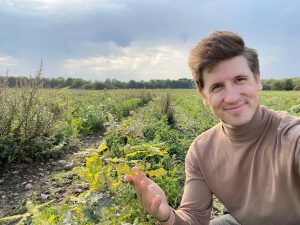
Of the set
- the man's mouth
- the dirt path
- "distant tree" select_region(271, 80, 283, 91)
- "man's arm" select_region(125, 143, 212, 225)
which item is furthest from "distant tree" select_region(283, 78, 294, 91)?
the man's mouth

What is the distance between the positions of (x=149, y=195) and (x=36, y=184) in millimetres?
3360

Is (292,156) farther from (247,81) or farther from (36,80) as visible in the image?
(36,80)

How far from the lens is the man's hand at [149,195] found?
6.98ft

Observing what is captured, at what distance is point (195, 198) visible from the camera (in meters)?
2.77

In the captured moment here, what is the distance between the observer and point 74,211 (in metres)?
1.95

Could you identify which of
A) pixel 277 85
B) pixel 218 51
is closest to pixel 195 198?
pixel 218 51

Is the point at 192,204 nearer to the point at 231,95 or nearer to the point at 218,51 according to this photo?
the point at 231,95

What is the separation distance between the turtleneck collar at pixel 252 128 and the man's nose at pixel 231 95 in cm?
17

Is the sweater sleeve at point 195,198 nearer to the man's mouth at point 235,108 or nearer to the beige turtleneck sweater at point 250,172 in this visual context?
the beige turtleneck sweater at point 250,172

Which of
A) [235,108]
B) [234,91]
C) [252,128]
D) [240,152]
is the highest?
[234,91]

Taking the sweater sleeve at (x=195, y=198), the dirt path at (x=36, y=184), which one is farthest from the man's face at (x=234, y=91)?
the dirt path at (x=36, y=184)

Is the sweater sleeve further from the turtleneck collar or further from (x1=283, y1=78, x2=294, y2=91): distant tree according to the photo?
(x1=283, y1=78, x2=294, y2=91): distant tree

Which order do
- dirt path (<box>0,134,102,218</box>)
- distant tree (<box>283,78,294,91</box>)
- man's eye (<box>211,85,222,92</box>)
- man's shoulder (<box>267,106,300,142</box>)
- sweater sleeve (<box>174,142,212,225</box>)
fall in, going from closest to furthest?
man's shoulder (<box>267,106,300,142</box>), man's eye (<box>211,85,222,92</box>), sweater sleeve (<box>174,142,212,225</box>), dirt path (<box>0,134,102,218</box>), distant tree (<box>283,78,294,91</box>)

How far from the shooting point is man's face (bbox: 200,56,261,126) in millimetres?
2465
